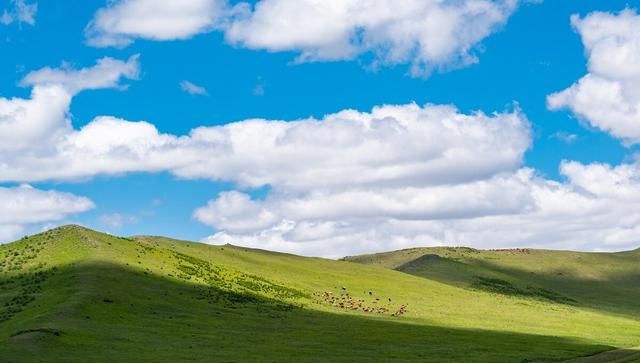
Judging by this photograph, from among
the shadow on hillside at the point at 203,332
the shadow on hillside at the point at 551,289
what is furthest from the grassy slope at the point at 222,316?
the shadow on hillside at the point at 551,289

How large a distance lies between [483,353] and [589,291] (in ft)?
437

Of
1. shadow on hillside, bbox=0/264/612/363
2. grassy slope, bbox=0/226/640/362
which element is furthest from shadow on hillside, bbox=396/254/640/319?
shadow on hillside, bbox=0/264/612/363

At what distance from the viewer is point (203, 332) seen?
7500 centimetres

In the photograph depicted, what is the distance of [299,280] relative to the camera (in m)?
130

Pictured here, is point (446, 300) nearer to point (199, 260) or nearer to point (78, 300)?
point (199, 260)

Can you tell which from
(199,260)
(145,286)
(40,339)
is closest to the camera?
(40,339)

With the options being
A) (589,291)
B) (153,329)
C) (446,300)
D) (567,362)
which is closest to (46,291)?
(153,329)

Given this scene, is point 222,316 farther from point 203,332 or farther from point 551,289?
point 551,289

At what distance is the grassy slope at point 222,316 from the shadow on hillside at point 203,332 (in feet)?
0.64

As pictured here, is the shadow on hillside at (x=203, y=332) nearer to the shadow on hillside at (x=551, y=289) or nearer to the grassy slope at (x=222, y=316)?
the grassy slope at (x=222, y=316)

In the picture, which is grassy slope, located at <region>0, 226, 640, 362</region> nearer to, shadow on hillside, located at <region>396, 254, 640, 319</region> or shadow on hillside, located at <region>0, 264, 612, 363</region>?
shadow on hillside, located at <region>0, 264, 612, 363</region>

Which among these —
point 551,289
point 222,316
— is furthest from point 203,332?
point 551,289

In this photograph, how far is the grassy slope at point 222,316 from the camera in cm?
6475

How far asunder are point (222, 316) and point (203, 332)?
11.6 metres
